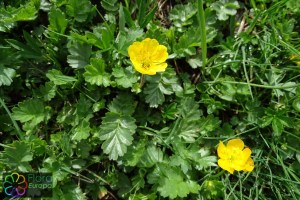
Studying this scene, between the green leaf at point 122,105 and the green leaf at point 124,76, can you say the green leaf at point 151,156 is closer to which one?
the green leaf at point 122,105

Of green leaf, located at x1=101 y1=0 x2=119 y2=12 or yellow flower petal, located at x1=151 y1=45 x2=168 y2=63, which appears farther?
green leaf, located at x1=101 y1=0 x2=119 y2=12

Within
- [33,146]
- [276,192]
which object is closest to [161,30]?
[33,146]

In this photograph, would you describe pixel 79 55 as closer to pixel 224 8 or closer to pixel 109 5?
pixel 109 5

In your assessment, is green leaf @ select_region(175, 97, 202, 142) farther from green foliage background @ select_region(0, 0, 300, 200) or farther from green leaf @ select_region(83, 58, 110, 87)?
green leaf @ select_region(83, 58, 110, 87)

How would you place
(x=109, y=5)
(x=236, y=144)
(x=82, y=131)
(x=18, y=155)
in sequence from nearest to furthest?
1. (x=18, y=155)
2. (x=82, y=131)
3. (x=236, y=144)
4. (x=109, y=5)

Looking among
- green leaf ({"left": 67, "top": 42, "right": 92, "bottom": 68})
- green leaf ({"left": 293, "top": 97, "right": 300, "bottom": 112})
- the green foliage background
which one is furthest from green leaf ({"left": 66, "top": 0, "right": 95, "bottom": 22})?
green leaf ({"left": 293, "top": 97, "right": 300, "bottom": 112})

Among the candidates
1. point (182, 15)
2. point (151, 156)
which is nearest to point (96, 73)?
point (151, 156)
